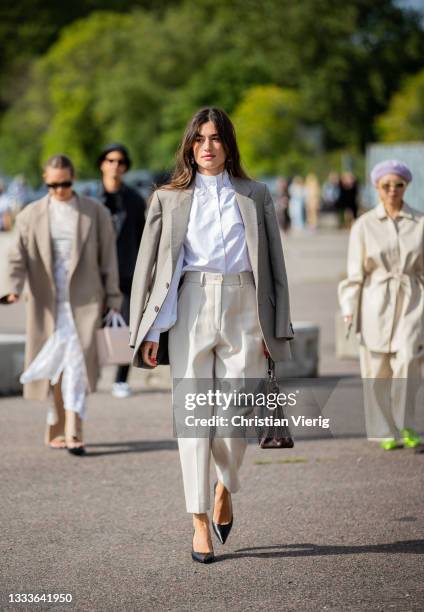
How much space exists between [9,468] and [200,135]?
2.90 metres

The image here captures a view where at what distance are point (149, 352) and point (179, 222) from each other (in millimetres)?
557

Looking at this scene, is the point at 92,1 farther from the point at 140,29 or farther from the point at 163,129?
the point at 163,129

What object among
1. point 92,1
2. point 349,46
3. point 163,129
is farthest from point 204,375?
point 92,1

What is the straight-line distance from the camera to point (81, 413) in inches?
343

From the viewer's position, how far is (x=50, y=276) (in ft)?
28.6

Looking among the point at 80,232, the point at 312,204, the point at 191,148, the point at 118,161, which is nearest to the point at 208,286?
the point at 191,148

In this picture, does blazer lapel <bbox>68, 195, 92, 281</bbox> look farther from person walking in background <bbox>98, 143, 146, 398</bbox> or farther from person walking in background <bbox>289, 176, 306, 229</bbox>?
person walking in background <bbox>289, 176, 306, 229</bbox>

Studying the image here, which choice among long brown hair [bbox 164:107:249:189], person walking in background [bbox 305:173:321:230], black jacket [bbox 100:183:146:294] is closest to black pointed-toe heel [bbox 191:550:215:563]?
long brown hair [bbox 164:107:249:189]

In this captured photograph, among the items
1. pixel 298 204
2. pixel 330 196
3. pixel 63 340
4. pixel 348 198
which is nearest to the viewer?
pixel 63 340

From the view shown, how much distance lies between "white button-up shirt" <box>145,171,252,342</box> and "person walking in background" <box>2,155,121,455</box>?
2.73 meters

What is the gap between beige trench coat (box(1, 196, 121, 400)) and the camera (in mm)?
8727

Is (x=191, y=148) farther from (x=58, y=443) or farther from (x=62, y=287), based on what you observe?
(x=58, y=443)

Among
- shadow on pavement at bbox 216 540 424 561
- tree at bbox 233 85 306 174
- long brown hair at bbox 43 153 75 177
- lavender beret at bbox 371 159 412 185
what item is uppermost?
tree at bbox 233 85 306 174

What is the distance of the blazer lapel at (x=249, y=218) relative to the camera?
6.03 m
